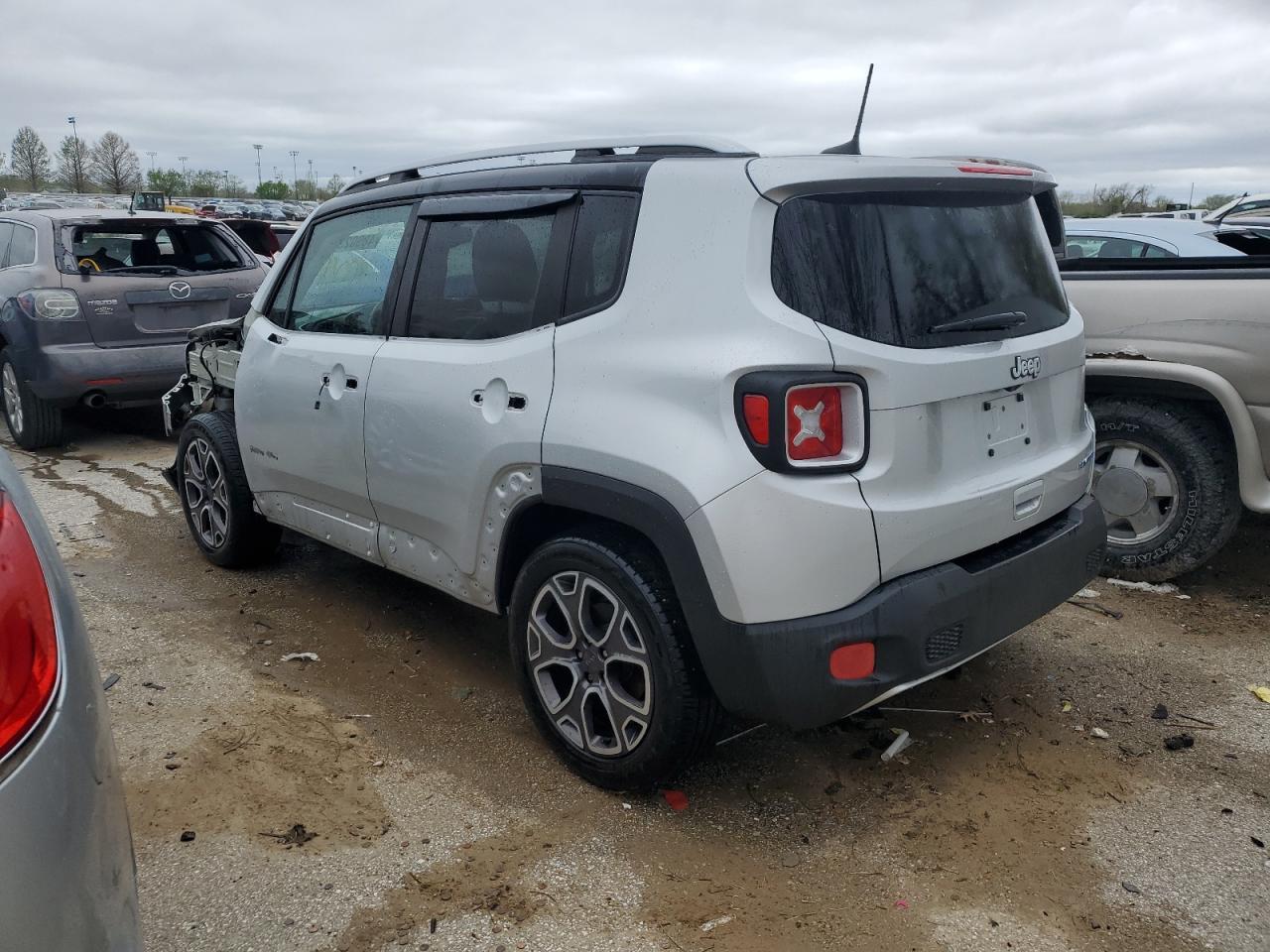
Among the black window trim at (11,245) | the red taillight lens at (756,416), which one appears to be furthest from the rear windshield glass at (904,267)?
the black window trim at (11,245)

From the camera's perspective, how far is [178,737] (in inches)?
139

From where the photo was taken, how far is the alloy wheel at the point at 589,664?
2957 millimetres

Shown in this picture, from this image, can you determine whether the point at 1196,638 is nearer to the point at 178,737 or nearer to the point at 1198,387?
the point at 1198,387

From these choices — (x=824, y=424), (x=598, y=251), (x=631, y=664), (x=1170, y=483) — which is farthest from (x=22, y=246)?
(x=1170, y=483)

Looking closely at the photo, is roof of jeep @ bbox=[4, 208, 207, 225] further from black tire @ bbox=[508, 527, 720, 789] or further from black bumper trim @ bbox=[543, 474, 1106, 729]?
black bumper trim @ bbox=[543, 474, 1106, 729]

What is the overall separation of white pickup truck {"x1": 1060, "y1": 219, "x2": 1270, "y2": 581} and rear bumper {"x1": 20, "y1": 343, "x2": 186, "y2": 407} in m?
6.12

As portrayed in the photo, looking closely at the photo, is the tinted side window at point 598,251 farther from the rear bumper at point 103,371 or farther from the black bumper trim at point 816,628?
the rear bumper at point 103,371

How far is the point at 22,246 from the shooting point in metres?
7.84

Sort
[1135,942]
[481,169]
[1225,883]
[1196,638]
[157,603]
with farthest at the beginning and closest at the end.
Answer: [157,603]
[1196,638]
[481,169]
[1225,883]
[1135,942]

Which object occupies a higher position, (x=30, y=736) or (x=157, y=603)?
(x=30, y=736)

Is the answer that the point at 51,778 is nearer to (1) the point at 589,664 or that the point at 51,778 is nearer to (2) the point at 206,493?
(1) the point at 589,664

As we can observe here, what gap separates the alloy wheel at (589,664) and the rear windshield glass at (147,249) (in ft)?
19.8

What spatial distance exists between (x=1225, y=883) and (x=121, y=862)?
266 cm

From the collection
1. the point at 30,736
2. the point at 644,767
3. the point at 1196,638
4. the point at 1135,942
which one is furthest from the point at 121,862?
the point at 1196,638
